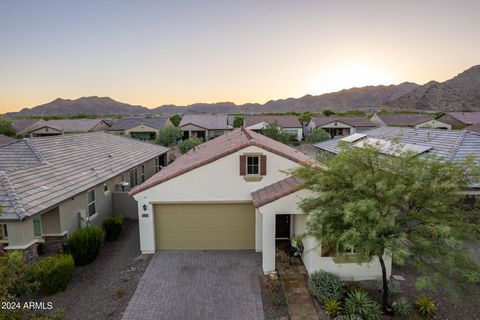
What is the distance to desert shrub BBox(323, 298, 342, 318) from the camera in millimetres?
9383

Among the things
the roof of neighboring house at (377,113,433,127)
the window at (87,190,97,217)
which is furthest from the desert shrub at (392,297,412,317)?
the roof of neighboring house at (377,113,433,127)

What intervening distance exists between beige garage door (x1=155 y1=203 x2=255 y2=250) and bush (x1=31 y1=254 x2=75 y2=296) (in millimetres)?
4127

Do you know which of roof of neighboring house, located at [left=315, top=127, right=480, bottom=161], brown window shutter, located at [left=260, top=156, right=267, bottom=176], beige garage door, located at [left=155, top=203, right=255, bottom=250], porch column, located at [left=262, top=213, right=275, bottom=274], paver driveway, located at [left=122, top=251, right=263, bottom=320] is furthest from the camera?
roof of neighboring house, located at [left=315, top=127, right=480, bottom=161]

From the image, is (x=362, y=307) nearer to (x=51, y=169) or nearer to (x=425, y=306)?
(x=425, y=306)

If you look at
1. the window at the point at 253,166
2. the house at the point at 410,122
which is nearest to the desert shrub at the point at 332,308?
the window at the point at 253,166

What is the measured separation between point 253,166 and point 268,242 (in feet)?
11.9

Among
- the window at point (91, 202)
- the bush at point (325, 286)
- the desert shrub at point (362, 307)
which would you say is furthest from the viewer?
the window at point (91, 202)

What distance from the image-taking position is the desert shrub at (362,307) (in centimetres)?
914

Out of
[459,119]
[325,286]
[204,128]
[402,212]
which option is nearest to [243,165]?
[325,286]

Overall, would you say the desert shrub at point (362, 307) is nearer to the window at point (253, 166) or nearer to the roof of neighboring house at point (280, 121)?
the window at point (253, 166)

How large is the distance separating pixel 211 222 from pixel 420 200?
29.4 ft

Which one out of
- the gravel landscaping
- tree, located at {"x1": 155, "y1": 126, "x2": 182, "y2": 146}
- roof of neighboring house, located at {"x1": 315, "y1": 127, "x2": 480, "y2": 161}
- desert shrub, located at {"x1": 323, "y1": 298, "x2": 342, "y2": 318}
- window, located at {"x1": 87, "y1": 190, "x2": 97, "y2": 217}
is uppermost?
roof of neighboring house, located at {"x1": 315, "y1": 127, "x2": 480, "y2": 161}

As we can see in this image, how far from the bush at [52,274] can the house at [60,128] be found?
56442mm

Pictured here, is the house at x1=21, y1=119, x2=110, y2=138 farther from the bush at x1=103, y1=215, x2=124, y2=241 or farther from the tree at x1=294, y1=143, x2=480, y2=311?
the tree at x1=294, y1=143, x2=480, y2=311
